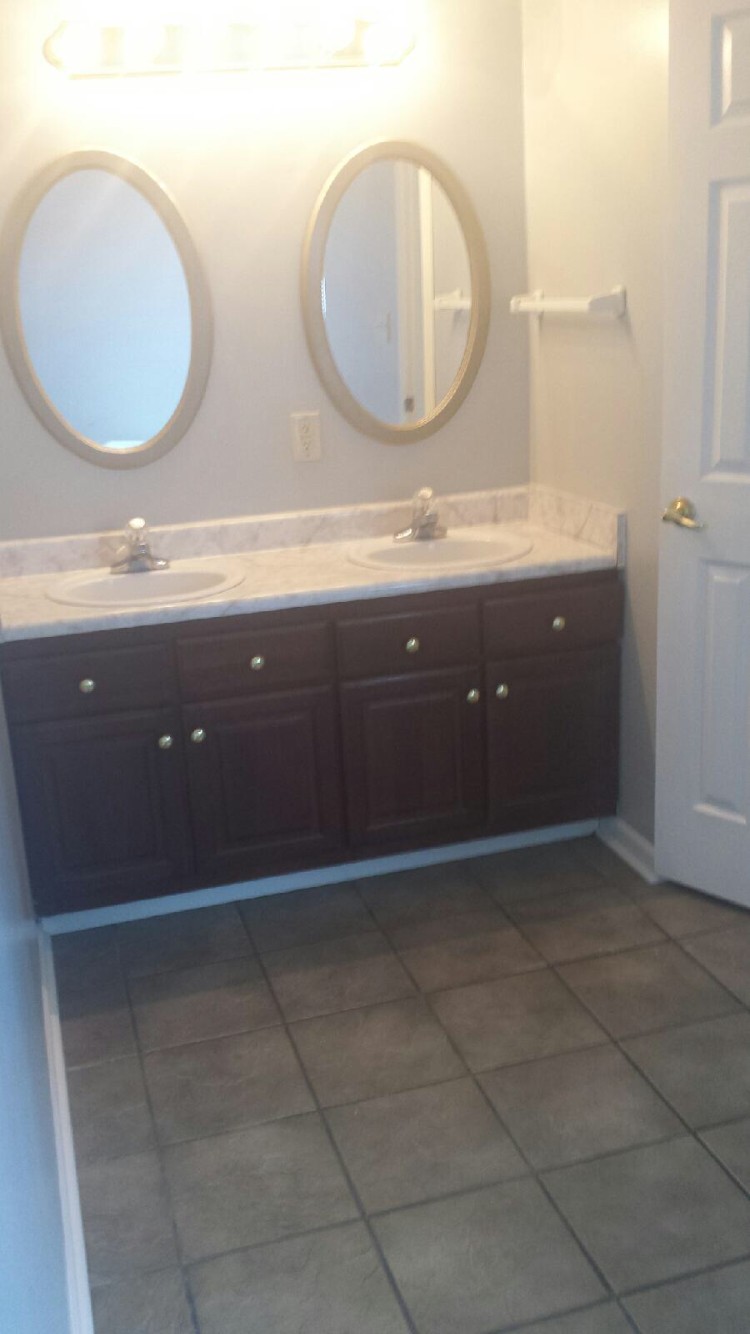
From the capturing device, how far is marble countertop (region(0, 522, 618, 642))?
2.62 m

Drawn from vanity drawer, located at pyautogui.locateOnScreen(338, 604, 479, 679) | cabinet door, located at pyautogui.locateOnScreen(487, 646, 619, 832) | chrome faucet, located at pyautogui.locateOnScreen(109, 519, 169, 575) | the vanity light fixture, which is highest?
the vanity light fixture

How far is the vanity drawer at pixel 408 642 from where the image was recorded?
2811 millimetres

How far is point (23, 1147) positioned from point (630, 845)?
2066 millimetres

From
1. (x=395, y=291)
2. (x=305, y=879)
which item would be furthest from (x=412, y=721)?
(x=395, y=291)

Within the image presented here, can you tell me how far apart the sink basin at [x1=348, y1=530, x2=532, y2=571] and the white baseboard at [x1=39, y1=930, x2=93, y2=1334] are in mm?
1271

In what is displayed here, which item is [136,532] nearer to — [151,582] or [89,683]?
[151,582]

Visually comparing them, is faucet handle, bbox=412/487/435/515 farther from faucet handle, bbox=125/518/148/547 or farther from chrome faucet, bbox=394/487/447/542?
faucet handle, bbox=125/518/148/547

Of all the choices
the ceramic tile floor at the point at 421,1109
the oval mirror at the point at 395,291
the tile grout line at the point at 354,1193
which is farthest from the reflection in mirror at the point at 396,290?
the tile grout line at the point at 354,1193

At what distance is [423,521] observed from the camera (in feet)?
10.3

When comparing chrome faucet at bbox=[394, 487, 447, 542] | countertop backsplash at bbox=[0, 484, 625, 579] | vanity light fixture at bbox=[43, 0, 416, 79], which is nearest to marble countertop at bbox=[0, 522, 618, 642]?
countertop backsplash at bbox=[0, 484, 625, 579]

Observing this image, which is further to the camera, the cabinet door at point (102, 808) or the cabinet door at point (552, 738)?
the cabinet door at point (552, 738)

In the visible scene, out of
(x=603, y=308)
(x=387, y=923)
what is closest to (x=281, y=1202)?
(x=387, y=923)

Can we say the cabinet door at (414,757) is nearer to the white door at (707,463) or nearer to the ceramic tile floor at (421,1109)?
the ceramic tile floor at (421,1109)

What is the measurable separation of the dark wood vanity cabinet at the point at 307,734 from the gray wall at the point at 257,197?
1.74 ft
